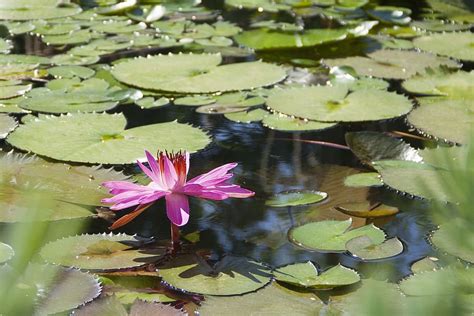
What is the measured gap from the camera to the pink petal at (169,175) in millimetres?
1379

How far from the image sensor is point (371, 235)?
152 cm

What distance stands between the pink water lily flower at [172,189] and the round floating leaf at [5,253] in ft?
0.55

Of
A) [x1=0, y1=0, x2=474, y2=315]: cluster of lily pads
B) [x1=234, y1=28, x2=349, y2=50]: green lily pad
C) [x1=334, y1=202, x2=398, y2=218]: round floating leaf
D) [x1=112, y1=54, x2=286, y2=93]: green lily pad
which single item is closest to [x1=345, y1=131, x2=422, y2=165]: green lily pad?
[x1=0, y1=0, x2=474, y2=315]: cluster of lily pads

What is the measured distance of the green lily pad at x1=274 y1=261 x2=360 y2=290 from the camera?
4.38 feet

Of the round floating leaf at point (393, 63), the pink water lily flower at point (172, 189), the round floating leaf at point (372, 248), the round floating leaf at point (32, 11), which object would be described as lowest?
the round floating leaf at point (32, 11)

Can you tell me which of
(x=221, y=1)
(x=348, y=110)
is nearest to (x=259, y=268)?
(x=348, y=110)

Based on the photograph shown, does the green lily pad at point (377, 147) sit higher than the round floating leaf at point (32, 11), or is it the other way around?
the green lily pad at point (377, 147)

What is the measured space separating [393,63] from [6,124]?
127 cm

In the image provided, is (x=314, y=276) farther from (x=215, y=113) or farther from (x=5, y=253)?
(x=215, y=113)

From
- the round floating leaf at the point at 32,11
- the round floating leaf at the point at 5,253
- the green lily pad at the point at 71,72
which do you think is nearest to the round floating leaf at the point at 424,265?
the round floating leaf at the point at 5,253

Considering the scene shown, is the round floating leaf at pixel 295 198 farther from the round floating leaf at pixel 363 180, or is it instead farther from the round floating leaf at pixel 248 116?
the round floating leaf at pixel 248 116

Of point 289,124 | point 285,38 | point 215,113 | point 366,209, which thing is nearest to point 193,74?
point 215,113

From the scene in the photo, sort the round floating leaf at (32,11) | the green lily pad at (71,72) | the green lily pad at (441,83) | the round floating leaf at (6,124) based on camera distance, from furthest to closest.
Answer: the round floating leaf at (32,11), the green lily pad at (71,72), the green lily pad at (441,83), the round floating leaf at (6,124)

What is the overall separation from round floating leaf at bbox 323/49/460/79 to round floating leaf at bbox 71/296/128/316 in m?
1.58
